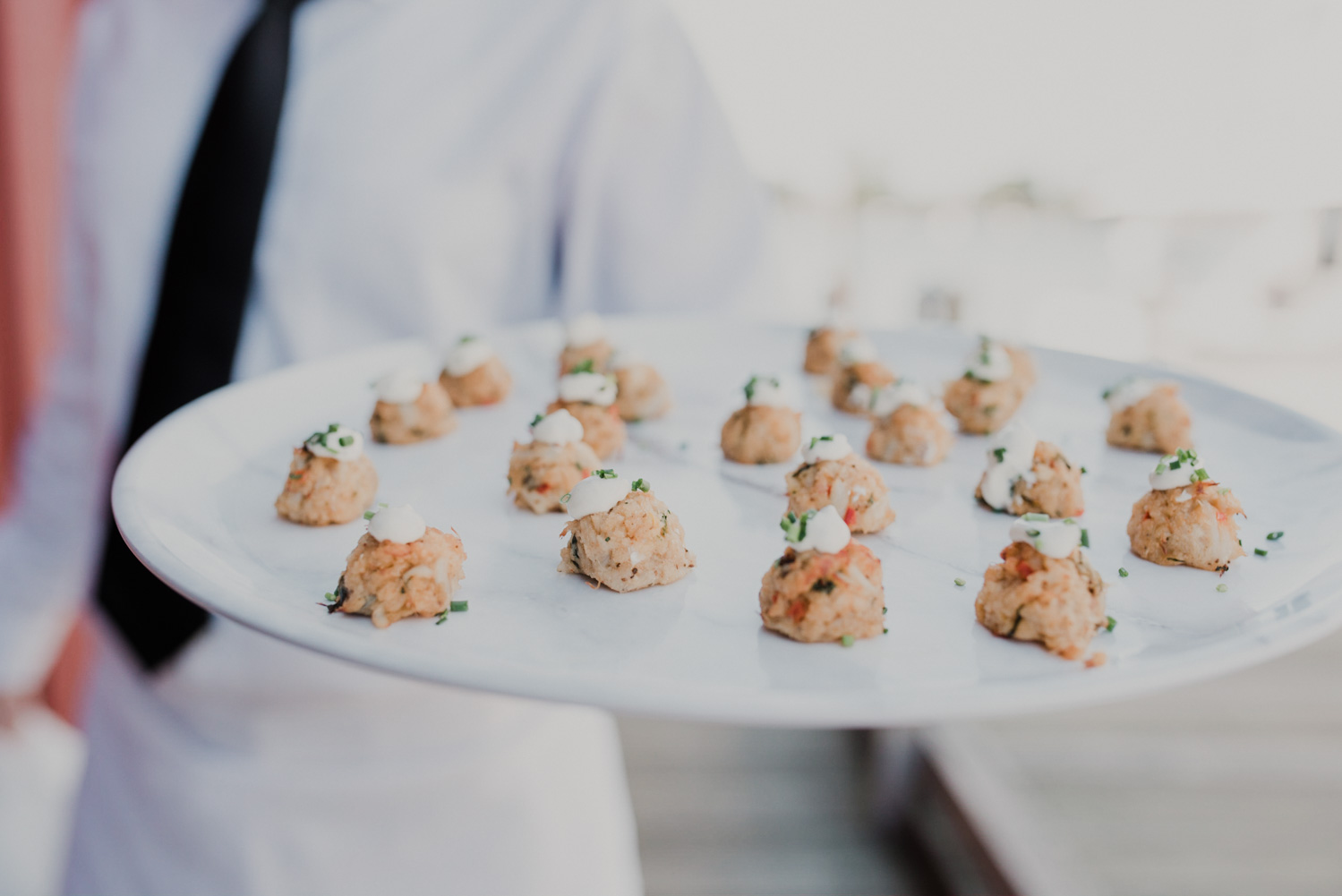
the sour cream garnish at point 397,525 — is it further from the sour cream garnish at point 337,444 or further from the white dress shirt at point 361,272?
the white dress shirt at point 361,272

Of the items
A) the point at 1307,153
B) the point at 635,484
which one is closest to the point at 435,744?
the point at 635,484

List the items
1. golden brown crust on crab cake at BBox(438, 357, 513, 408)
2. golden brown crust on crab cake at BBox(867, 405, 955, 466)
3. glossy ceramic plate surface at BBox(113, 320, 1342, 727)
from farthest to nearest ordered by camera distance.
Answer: golden brown crust on crab cake at BBox(438, 357, 513, 408) → golden brown crust on crab cake at BBox(867, 405, 955, 466) → glossy ceramic plate surface at BBox(113, 320, 1342, 727)

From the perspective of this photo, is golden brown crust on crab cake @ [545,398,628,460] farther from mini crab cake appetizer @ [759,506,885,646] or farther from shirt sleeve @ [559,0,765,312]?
shirt sleeve @ [559,0,765,312]

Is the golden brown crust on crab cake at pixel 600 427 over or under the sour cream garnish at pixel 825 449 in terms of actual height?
under

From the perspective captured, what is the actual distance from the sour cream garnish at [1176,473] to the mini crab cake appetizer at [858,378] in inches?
24.0

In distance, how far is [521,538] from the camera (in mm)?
1288

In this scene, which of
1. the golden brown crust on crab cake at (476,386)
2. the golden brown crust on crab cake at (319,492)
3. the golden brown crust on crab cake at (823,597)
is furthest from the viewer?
the golden brown crust on crab cake at (476,386)

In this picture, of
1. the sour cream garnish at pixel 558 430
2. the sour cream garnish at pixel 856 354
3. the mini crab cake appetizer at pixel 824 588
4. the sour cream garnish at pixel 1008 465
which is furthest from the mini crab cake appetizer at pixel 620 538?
the sour cream garnish at pixel 856 354

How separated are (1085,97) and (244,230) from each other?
10.1 metres

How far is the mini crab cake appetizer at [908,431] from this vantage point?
1.57m

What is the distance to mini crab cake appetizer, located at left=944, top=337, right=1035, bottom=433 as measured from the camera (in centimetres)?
173

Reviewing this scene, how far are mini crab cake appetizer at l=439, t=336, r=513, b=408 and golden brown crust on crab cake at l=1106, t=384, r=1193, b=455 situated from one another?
1.16m

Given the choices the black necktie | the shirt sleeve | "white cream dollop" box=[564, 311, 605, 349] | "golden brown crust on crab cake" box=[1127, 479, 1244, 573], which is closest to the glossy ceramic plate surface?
"golden brown crust on crab cake" box=[1127, 479, 1244, 573]

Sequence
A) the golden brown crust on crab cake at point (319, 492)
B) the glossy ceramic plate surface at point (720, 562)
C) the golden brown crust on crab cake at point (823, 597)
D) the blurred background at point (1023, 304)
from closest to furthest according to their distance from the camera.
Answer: the glossy ceramic plate surface at point (720, 562)
the golden brown crust on crab cake at point (823, 597)
the golden brown crust on crab cake at point (319, 492)
the blurred background at point (1023, 304)
